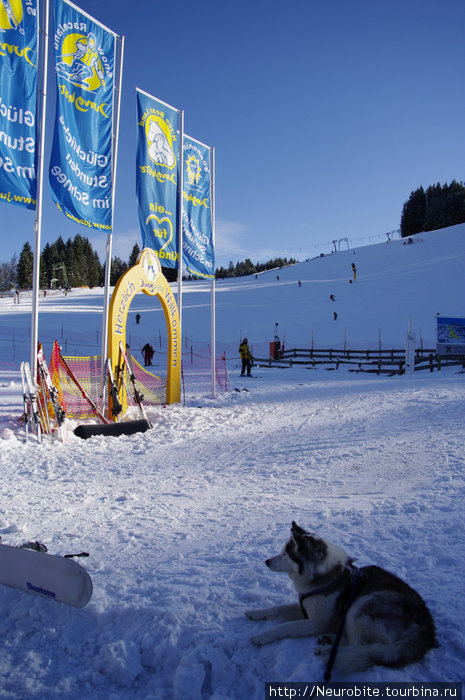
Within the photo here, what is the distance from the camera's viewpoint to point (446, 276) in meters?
46.1

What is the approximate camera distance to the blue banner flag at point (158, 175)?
12141 millimetres

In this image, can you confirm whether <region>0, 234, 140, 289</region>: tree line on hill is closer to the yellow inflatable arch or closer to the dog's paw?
the yellow inflatable arch

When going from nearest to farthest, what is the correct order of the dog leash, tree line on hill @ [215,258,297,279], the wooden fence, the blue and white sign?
the dog leash → the wooden fence → the blue and white sign → tree line on hill @ [215,258,297,279]

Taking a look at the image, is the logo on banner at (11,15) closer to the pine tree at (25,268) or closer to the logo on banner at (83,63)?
the logo on banner at (83,63)

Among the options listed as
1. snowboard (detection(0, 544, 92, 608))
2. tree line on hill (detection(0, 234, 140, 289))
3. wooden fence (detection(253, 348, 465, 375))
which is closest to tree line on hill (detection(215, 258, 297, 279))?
tree line on hill (detection(0, 234, 140, 289))

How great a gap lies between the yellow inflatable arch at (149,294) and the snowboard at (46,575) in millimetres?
8268

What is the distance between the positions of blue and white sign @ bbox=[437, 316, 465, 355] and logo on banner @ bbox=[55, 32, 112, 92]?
65.0 ft

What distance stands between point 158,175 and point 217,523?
34.4ft

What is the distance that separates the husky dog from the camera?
94.6 inches

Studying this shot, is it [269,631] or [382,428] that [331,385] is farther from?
[269,631]

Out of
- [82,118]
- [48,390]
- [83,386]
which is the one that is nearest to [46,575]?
[48,390]

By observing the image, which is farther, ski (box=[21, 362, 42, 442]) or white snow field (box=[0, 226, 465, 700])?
ski (box=[21, 362, 42, 442])

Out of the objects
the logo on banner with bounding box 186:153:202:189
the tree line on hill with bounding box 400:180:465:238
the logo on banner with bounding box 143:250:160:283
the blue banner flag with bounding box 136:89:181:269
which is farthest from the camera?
the tree line on hill with bounding box 400:180:465:238

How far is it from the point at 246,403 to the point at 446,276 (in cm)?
3988
